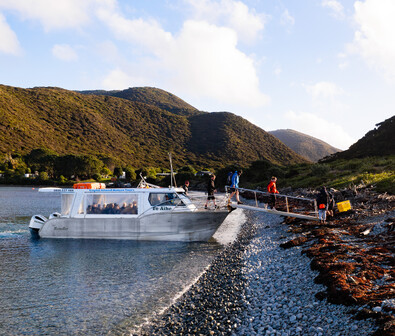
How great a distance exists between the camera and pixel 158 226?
1798 cm

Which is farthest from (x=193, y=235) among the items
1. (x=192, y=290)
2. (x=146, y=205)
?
(x=192, y=290)

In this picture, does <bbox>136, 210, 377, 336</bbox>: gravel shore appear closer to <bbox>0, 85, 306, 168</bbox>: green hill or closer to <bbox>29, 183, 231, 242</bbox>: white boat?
<bbox>29, 183, 231, 242</bbox>: white boat

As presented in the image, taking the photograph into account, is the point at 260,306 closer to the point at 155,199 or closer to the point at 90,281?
the point at 90,281

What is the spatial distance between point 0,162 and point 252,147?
108871 mm

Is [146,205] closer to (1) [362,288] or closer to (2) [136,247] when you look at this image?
(2) [136,247]

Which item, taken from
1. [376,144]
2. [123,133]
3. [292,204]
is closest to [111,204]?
[292,204]

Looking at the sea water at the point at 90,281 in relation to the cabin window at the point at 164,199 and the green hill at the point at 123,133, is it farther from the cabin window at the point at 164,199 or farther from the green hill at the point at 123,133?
the green hill at the point at 123,133

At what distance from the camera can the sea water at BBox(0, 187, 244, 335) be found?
9.17m

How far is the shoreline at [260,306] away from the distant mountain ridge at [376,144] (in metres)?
45.8

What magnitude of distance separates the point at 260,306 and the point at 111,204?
1217 cm

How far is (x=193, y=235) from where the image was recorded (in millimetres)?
17969

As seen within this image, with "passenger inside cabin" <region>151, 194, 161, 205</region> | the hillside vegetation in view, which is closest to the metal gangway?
"passenger inside cabin" <region>151, 194, 161, 205</region>

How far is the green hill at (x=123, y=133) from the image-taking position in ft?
438

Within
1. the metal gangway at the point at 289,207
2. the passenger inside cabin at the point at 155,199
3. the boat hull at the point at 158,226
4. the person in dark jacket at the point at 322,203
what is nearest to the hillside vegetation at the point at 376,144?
the metal gangway at the point at 289,207
